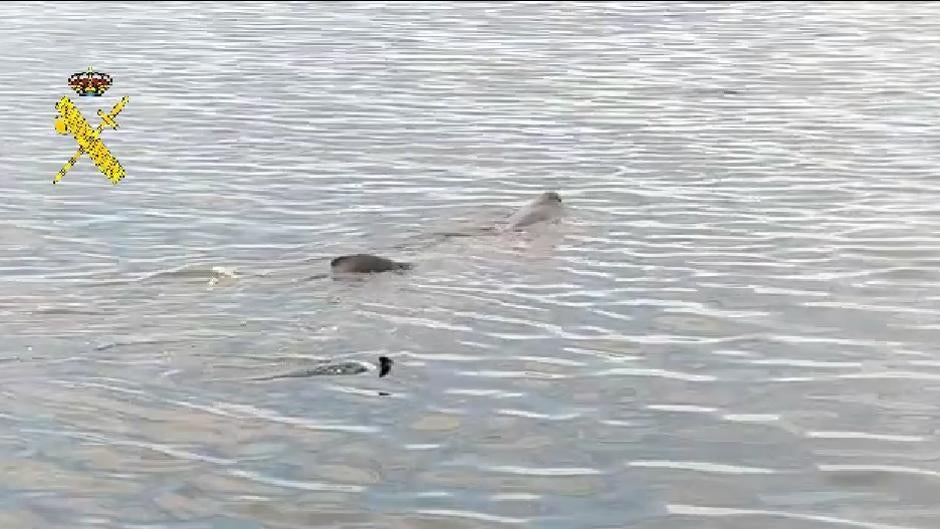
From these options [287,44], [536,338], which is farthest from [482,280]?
[287,44]

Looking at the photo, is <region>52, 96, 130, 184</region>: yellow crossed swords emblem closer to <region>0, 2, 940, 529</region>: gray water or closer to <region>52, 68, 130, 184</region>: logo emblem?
<region>52, 68, 130, 184</region>: logo emblem

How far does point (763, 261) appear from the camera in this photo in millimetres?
14484

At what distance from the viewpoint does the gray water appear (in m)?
9.27

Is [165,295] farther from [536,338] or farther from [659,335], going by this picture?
[659,335]

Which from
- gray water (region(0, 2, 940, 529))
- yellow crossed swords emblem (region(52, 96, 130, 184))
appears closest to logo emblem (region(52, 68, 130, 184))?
yellow crossed swords emblem (region(52, 96, 130, 184))

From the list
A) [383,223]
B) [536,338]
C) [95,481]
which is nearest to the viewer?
[95,481]

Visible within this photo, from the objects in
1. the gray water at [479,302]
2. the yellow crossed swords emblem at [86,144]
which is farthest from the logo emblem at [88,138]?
the gray water at [479,302]

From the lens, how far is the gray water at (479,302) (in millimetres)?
9273

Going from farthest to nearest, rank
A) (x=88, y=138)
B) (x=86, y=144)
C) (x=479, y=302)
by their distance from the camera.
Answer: (x=88, y=138) < (x=86, y=144) < (x=479, y=302)

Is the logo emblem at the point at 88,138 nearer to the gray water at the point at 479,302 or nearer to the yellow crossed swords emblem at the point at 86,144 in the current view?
the yellow crossed swords emblem at the point at 86,144

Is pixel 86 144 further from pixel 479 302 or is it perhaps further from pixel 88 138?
pixel 479 302

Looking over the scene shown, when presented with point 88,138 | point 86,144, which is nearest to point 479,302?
point 86,144

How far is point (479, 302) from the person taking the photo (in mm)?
13219

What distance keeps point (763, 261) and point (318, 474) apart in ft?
21.1
